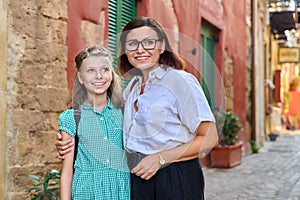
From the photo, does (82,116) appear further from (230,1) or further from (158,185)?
(230,1)

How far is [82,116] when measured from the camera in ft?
7.30

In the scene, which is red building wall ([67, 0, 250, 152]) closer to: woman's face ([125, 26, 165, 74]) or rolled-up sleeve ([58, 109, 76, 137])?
woman's face ([125, 26, 165, 74])

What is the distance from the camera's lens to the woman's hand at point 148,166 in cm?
204

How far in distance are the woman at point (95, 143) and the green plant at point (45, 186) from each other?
1636 millimetres

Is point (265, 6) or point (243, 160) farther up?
point (265, 6)

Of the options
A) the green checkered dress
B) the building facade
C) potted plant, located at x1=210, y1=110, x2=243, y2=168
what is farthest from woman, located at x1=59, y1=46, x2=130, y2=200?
potted plant, located at x1=210, y1=110, x2=243, y2=168

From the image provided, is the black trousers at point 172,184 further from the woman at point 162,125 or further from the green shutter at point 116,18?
the green shutter at point 116,18

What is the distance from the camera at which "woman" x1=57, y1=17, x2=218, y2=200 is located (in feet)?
6.70

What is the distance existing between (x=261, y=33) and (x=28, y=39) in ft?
36.1

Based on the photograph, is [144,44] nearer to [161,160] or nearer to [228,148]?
[161,160]

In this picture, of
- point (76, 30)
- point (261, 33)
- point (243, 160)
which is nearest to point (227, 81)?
point (243, 160)

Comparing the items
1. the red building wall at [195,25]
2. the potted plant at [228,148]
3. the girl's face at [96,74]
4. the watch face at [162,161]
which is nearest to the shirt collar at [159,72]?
the girl's face at [96,74]

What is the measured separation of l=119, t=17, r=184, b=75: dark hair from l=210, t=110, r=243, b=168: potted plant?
6463 mm

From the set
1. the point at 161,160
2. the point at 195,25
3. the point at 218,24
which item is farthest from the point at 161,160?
the point at 218,24
